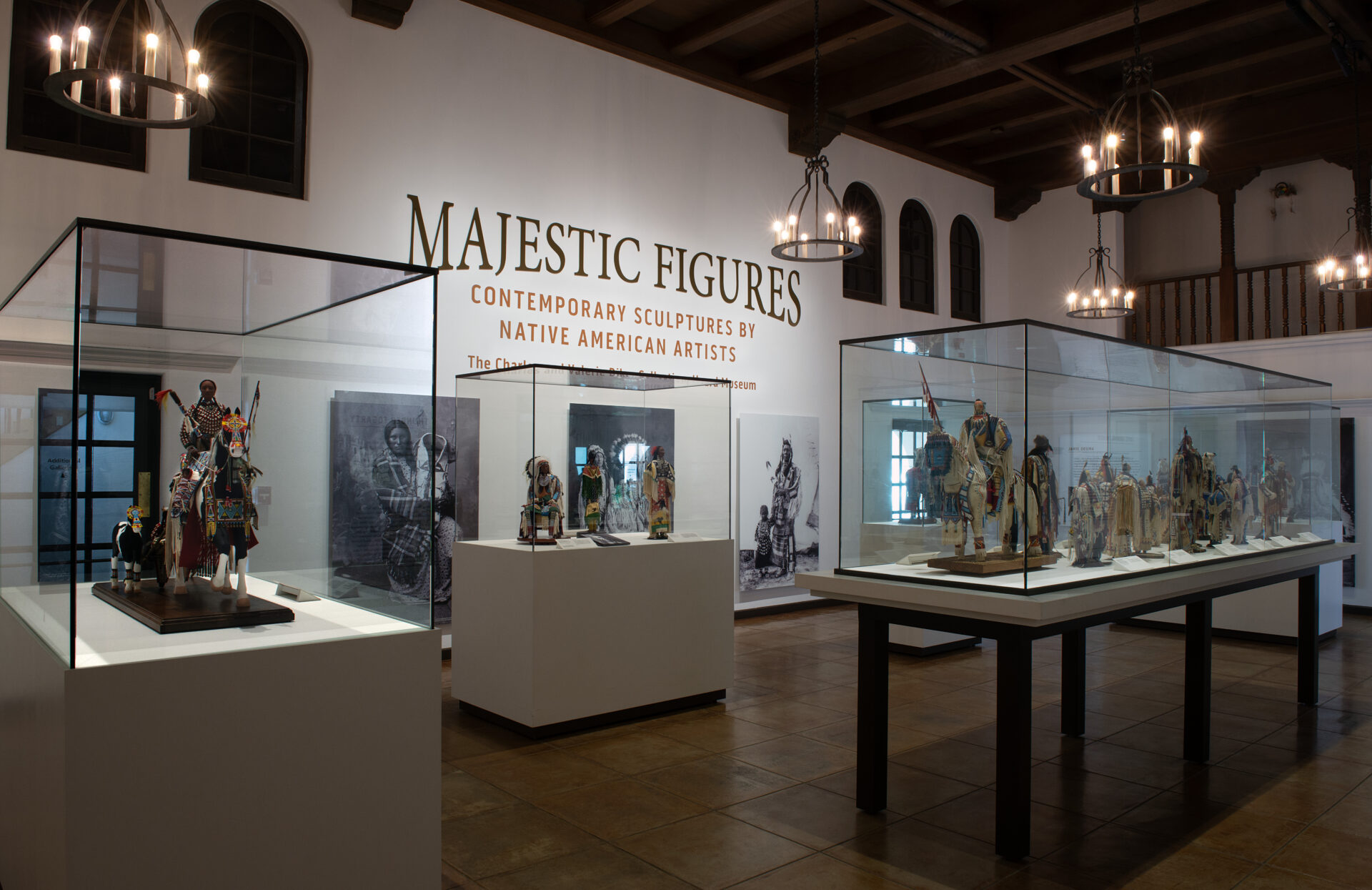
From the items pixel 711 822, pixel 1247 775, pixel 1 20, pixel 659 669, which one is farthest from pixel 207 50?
pixel 1247 775

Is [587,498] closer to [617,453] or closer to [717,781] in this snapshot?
Result: [617,453]

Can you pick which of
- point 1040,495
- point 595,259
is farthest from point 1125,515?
point 595,259

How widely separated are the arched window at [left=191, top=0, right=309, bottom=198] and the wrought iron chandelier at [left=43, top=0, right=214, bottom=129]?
1.99 m

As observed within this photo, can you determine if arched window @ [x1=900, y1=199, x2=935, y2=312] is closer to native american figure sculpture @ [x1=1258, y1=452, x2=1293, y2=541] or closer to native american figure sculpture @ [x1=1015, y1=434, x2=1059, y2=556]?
native american figure sculpture @ [x1=1258, y1=452, x2=1293, y2=541]

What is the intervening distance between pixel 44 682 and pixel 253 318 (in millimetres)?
1210

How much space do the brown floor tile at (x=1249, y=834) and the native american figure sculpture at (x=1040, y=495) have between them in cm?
140

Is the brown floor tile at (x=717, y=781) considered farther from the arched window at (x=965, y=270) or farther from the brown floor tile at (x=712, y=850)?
the arched window at (x=965, y=270)

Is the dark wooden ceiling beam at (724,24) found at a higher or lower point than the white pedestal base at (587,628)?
higher

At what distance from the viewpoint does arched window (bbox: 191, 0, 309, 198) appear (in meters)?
6.47

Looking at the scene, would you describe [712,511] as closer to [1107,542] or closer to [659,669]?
[659,669]

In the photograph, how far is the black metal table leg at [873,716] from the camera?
4.18 meters

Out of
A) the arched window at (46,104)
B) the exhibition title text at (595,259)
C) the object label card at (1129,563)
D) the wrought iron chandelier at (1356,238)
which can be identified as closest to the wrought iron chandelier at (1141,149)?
the object label card at (1129,563)

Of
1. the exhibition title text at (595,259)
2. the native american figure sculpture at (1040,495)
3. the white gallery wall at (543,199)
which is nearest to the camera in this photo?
the native american figure sculpture at (1040,495)

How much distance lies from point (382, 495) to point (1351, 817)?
14.6ft
